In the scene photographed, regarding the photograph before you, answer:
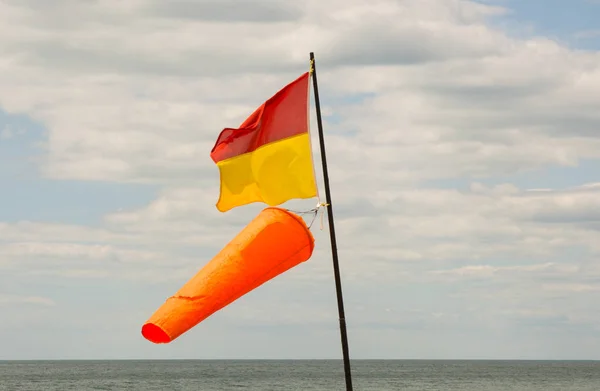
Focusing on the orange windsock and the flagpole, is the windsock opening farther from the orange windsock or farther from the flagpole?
the flagpole

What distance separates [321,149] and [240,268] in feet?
6.28

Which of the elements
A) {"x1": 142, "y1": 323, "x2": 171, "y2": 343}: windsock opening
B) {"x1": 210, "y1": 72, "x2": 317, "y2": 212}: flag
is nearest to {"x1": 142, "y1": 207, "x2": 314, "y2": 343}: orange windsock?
{"x1": 142, "y1": 323, "x2": 171, "y2": 343}: windsock opening

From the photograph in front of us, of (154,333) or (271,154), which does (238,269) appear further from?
(271,154)

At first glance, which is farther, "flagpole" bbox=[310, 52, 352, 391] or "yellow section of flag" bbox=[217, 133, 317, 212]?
"yellow section of flag" bbox=[217, 133, 317, 212]

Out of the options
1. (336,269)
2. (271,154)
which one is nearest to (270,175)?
(271,154)

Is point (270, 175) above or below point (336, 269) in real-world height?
above

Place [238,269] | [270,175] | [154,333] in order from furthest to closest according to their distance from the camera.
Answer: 1. [270,175]
2. [238,269]
3. [154,333]

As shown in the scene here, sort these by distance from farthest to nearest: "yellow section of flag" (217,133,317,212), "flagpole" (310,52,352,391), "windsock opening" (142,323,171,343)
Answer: "yellow section of flag" (217,133,317,212)
"flagpole" (310,52,352,391)
"windsock opening" (142,323,171,343)

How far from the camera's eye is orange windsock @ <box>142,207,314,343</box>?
12195 millimetres

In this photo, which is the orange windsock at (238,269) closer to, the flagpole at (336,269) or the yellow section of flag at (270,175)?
the flagpole at (336,269)

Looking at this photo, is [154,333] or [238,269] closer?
[154,333]

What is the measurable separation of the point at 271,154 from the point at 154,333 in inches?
125

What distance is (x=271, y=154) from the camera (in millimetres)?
14281

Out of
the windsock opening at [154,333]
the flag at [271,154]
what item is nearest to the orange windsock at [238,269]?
the windsock opening at [154,333]
